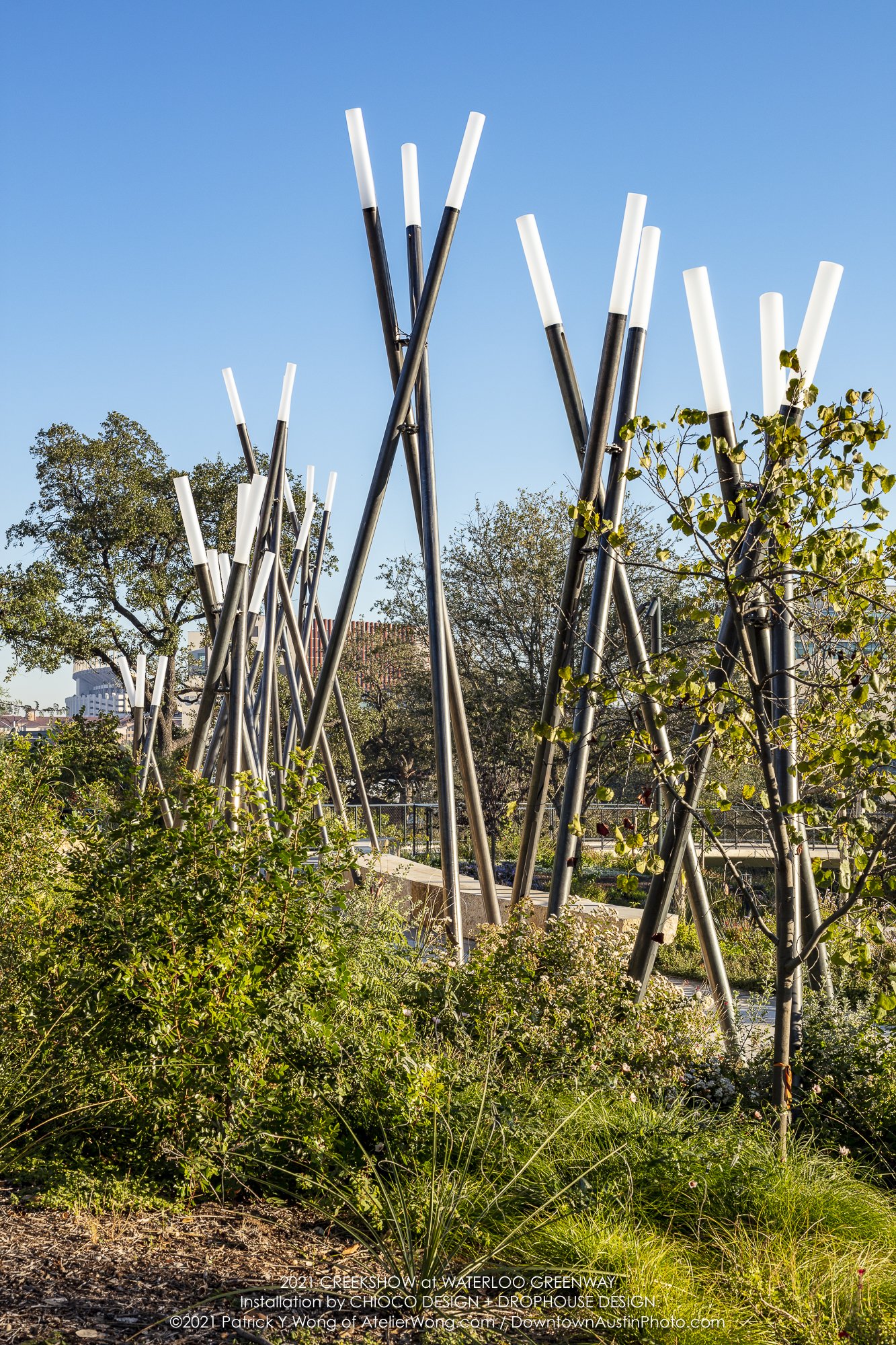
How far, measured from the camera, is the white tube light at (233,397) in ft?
25.2

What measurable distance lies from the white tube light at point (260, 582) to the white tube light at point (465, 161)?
3182 mm

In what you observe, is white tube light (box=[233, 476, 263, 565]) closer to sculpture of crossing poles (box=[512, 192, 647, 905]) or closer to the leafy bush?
sculpture of crossing poles (box=[512, 192, 647, 905])

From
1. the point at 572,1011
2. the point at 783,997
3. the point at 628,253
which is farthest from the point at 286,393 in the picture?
the point at 783,997

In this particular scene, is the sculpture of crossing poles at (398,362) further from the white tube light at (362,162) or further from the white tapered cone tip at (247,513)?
the white tapered cone tip at (247,513)

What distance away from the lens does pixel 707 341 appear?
4.29 meters

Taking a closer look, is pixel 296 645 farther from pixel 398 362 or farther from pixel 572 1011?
pixel 572 1011

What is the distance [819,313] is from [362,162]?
2.76 meters

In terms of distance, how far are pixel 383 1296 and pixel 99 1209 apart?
98cm

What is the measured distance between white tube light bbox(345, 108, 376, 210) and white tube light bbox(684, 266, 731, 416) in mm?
2167

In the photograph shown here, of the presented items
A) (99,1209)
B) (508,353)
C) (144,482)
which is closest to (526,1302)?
(99,1209)

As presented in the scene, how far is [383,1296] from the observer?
239 cm

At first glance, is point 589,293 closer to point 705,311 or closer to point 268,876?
point 705,311

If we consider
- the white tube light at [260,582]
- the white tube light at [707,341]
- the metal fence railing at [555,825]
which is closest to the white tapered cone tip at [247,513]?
the white tube light at [260,582]

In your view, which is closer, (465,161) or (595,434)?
(595,434)
